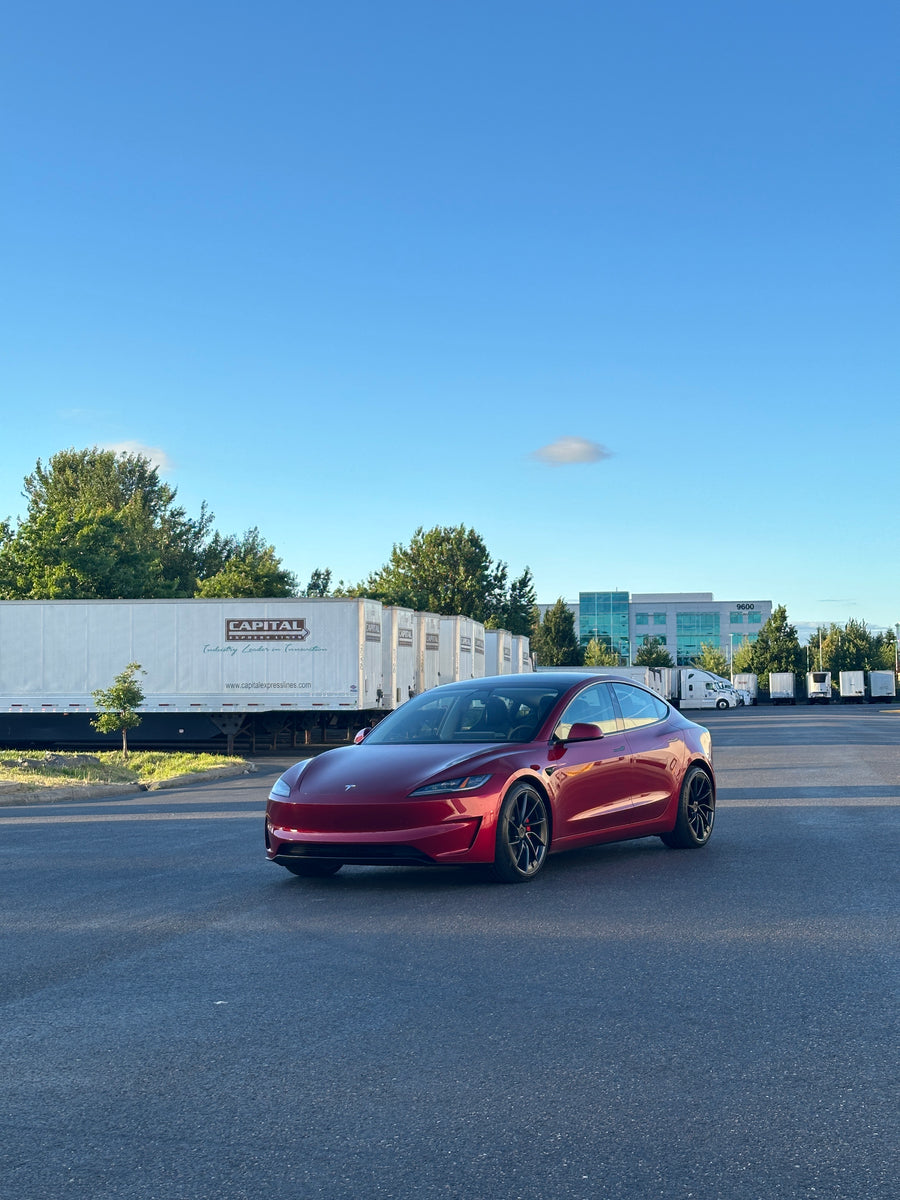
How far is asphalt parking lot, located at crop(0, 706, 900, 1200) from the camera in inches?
146

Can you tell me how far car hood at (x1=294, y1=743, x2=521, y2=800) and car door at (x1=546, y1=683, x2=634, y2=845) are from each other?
1.76ft

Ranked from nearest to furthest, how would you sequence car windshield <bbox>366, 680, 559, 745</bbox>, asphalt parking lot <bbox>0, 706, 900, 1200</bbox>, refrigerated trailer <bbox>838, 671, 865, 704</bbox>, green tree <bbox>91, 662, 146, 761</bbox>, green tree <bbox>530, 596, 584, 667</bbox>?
asphalt parking lot <bbox>0, 706, 900, 1200</bbox> → car windshield <bbox>366, 680, 559, 745</bbox> → green tree <bbox>91, 662, 146, 761</bbox> → refrigerated trailer <bbox>838, 671, 865, 704</bbox> → green tree <bbox>530, 596, 584, 667</bbox>

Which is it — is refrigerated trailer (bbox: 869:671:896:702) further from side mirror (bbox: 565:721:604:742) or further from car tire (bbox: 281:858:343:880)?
car tire (bbox: 281:858:343:880)

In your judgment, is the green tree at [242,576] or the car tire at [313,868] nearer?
the car tire at [313,868]

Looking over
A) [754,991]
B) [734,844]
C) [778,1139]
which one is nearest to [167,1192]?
[778,1139]

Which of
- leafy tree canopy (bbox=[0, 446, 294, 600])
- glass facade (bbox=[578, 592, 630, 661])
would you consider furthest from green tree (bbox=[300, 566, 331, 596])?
glass facade (bbox=[578, 592, 630, 661])

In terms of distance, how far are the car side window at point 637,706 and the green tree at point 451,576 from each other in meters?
65.5

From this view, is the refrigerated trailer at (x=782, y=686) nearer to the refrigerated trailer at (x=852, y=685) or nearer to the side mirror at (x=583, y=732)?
the refrigerated trailer at (x=852, y=685)

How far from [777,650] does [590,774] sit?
108 meters

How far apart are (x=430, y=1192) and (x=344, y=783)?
17.0 feet

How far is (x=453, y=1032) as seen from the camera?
16.8 feet

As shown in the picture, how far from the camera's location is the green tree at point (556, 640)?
10044 centimetres

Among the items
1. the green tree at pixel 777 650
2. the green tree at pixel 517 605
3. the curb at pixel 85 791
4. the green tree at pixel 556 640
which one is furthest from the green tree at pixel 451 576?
the curb at pixel 85 791

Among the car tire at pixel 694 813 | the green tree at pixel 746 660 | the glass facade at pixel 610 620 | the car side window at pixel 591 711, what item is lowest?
the car tire at pixel 694 813
